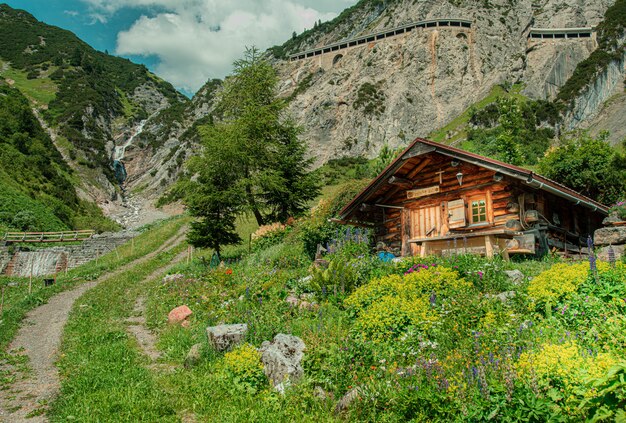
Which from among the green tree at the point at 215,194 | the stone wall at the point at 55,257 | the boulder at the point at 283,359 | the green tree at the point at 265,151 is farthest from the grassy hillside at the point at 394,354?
the stone wall at the point at 55,257

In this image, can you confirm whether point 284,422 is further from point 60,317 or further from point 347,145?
point 347,145

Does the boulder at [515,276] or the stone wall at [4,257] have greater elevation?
the boulder at [515,276]

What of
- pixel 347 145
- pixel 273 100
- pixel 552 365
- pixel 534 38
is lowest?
pixel 552 365

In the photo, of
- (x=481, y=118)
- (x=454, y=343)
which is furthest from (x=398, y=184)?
(x=481, y=118)

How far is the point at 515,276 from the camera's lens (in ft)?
35.6

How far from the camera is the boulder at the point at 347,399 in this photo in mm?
6234

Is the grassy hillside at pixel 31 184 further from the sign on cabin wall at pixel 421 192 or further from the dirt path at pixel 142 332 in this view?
the sign on cabin wall at pixel 421 192

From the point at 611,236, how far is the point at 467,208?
211 inches

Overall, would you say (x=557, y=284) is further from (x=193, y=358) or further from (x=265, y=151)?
(x=265, y=151)

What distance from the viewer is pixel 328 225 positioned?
67.2 feet

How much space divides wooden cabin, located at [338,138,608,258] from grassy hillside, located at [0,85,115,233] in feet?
128

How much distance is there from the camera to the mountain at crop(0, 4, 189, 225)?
84.6 metres

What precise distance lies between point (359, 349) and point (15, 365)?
27.0 ft

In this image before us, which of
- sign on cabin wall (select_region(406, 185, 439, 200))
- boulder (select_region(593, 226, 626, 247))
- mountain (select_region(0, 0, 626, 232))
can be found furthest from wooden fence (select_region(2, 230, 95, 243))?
boulder (select_region(593, 226, 626, 247))
